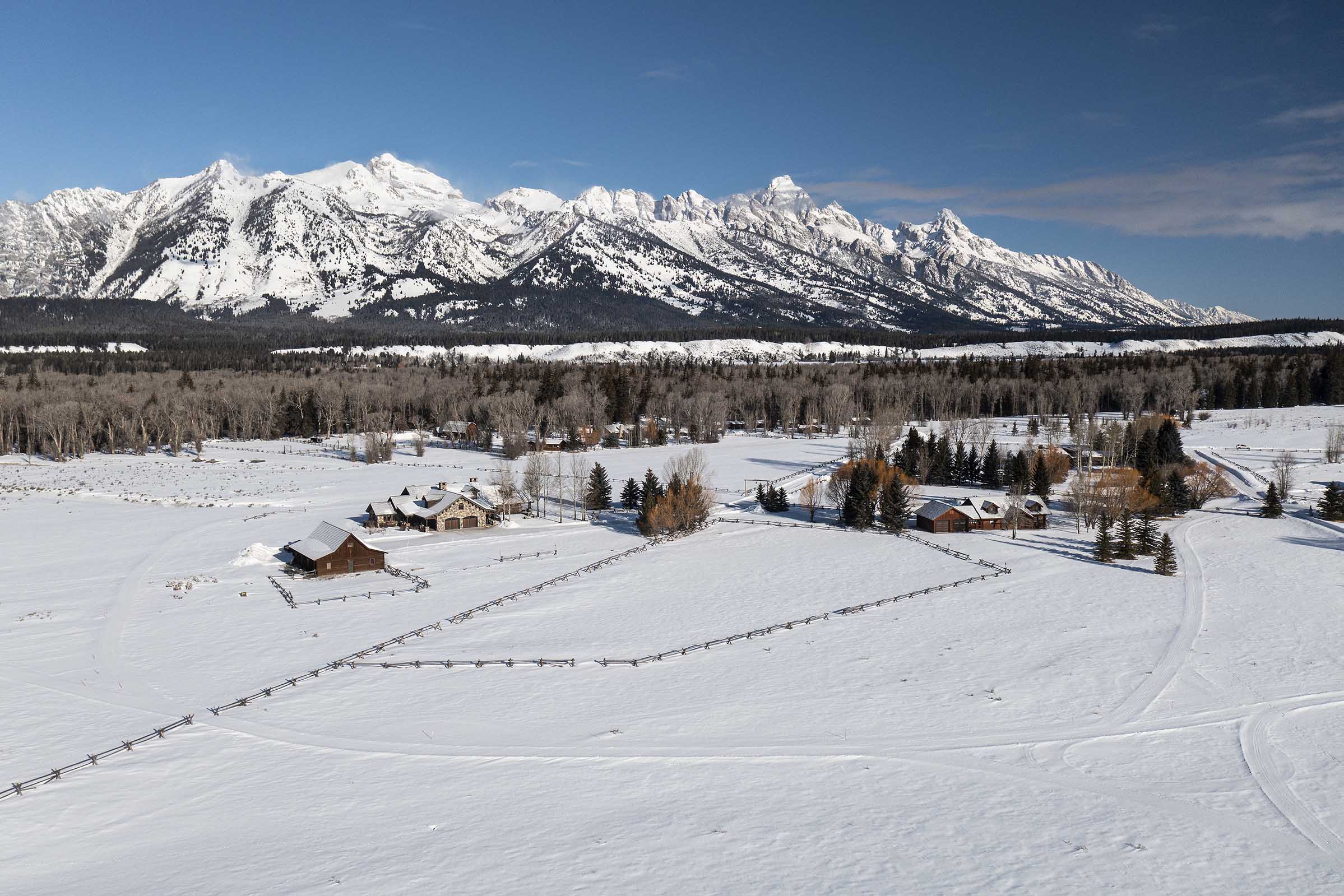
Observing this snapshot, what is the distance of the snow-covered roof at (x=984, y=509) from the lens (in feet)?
215

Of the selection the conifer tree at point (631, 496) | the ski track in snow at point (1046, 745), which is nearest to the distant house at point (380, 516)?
the conifer tree at point (631, 496)

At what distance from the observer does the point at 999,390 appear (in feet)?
543

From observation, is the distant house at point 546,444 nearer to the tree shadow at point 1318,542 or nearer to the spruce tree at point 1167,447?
the spruce tree at point 1167,447

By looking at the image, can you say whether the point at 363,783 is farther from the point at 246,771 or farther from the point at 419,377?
the point at 419,377

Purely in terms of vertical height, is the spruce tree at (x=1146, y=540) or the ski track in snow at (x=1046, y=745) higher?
the spruce tree at (x=1146, y=540)

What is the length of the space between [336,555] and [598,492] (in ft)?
85.3

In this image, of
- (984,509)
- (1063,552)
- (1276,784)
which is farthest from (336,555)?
(1063,552)

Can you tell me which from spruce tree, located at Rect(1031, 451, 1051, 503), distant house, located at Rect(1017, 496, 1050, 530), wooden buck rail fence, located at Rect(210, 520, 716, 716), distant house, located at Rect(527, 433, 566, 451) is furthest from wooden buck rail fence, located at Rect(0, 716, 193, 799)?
distant house, located at Rect(527, 433, 566, 451)

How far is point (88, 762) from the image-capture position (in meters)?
25.7

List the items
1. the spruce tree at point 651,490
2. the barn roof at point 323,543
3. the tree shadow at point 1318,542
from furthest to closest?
the spruce tree at point 651,490 < the tree shadow at point 1318,542 < the barn roof at point 323,543

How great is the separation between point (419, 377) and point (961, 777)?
6664 inches

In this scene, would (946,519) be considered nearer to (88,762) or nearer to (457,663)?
(457,663)

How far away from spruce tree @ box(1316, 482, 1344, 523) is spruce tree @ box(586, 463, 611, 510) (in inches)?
2368

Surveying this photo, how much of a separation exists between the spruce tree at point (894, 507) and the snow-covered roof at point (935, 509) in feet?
5.25
